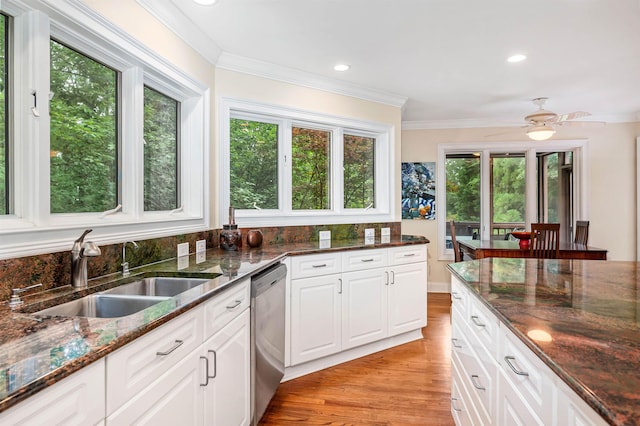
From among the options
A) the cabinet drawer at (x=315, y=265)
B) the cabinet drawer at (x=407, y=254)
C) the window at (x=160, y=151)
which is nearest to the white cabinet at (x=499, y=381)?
the cabinet drawer at (x=315, y=265)

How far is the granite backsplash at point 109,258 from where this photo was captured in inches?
54.4

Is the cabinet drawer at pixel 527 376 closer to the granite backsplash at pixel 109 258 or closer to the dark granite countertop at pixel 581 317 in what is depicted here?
the dark granite countertop at pixel 581 317

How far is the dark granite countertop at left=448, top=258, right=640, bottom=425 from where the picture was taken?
2.39 ft

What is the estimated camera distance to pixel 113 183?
207cm

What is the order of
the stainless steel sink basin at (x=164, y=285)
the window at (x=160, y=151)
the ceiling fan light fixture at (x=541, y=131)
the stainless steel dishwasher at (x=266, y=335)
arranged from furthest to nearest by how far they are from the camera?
the ceiling fan light fixture at (x=541, y=131)
the window at (x=160, y=151)
the stainless steel dishwasher at (x=266, y=335)
the stainless steel sink basin at (x=164, y=285)

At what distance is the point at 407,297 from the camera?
11.5 ft

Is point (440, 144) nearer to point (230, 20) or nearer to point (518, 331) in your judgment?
point (230, 20)

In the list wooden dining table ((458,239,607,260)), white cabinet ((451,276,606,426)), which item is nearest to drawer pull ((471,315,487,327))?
white cabinet ((451,276,606,426))

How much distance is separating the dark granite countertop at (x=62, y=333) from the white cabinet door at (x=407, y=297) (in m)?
1.86

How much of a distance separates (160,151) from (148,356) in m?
1.72

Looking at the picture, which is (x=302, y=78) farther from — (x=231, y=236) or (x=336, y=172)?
(x=231, y=236)

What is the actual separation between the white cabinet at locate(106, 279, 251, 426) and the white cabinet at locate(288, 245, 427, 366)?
2.68 ft

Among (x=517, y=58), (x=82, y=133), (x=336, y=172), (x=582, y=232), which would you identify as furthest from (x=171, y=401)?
(x=582, y=232)

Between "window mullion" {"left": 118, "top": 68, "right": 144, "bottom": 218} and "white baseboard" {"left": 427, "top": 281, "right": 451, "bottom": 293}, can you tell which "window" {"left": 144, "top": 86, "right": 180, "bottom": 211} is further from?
"white baseboard" {"left": 427, "top": 281, "right": 451, "bottom": 293}
